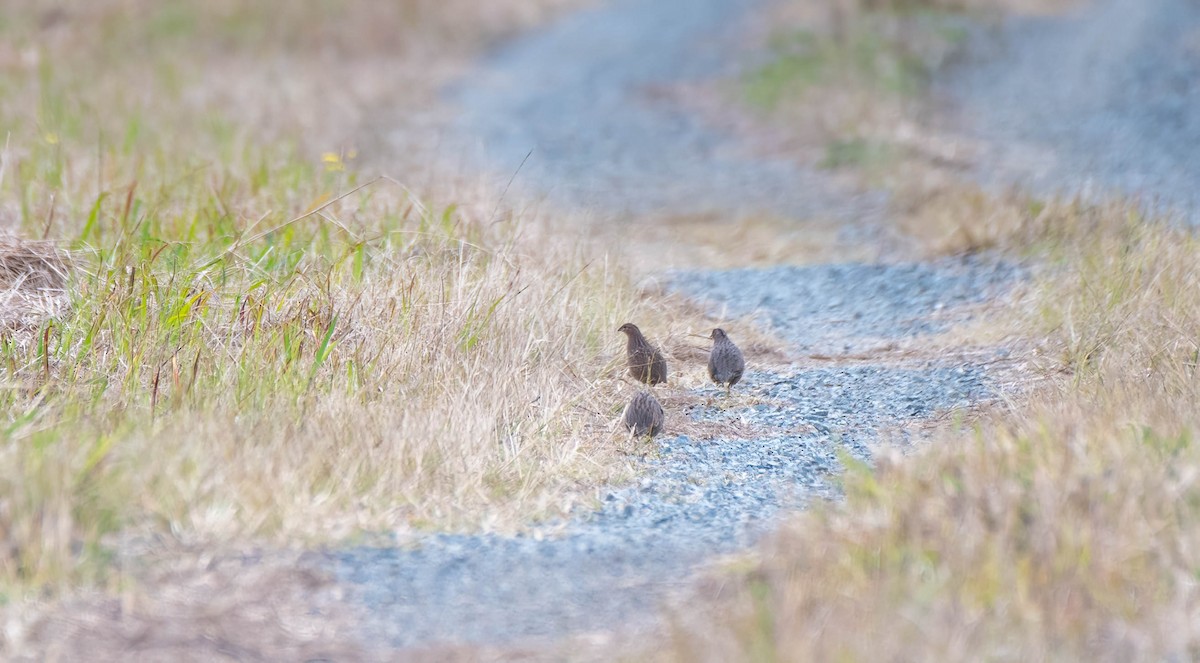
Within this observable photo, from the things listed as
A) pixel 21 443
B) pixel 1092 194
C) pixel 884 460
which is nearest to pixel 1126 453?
pixel 884 460

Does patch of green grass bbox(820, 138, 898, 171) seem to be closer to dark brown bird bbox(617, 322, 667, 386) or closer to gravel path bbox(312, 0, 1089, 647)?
gravel path bbox(312, 0, 1089, 647)

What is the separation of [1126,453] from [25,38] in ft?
40.9

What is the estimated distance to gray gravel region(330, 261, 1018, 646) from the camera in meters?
3.17

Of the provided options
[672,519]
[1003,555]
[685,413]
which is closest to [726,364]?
[685,413]

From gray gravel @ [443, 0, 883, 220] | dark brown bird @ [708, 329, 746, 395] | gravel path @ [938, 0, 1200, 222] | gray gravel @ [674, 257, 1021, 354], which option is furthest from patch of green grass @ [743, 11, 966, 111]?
dark brown bird @ [708, 329, 746, 395]

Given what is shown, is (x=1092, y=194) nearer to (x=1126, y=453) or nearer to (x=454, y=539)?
(x=1126, y=453)

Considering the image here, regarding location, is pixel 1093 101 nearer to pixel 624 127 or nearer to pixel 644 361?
pixel 624 127

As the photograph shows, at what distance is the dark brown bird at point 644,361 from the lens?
516 cm

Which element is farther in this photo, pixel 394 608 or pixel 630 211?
pixel 630 211

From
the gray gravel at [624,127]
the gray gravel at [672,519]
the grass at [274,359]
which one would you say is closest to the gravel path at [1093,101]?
the gray gravel at [624,127]

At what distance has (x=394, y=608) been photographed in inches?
125

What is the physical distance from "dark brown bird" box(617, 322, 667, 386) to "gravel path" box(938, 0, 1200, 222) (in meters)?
3.19

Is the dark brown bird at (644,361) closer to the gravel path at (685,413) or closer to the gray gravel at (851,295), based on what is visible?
the gravel path at (685,413)

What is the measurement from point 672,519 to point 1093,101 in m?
9.83
